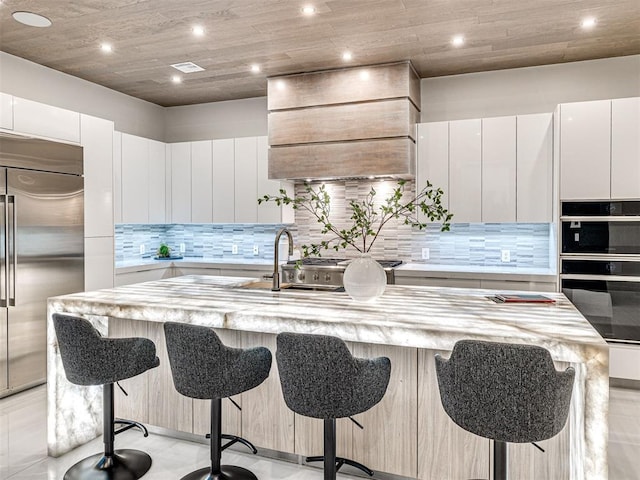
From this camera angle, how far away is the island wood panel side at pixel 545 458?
213 centimetres

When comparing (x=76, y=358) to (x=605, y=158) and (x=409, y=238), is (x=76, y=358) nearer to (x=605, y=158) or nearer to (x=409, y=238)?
(x=409, y=238)

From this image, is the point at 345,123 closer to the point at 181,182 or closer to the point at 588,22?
the point at 588,22

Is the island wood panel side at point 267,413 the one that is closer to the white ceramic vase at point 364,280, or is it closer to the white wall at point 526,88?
the white ceramic vase at point 364,280

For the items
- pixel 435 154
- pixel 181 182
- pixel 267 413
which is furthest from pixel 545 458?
pixel 181 182

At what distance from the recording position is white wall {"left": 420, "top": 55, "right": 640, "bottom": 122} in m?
4.30

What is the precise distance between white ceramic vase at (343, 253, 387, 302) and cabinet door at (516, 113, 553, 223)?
2.42m

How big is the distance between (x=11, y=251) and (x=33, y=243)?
0.62ft

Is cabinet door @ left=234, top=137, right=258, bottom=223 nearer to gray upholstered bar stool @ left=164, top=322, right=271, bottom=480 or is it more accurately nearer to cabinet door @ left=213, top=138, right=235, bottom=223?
cabinet door @ left=213, top=138, right=235, bottom=223

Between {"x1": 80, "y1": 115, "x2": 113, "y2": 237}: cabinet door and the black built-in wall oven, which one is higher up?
{"x1": 80, "y1": 115, "x2": 113, "y2": 237}: cabinet door

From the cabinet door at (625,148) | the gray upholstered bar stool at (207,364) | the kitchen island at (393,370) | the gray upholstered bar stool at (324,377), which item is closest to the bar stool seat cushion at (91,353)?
the kitchen island at (393,370)

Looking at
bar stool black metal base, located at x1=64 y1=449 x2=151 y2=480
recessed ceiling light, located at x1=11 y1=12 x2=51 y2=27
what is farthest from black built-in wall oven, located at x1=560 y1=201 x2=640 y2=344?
recessed ceiling light, located at x1=11 y1=12 x2=51 y2=27

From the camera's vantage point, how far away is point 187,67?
4.56 metres

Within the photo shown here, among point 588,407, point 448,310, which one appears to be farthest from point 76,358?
point 588,407

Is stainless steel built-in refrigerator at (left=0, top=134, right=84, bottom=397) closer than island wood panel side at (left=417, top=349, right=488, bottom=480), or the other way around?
island wood panel side at (left=417, top=349, right=488, bottom=480)
